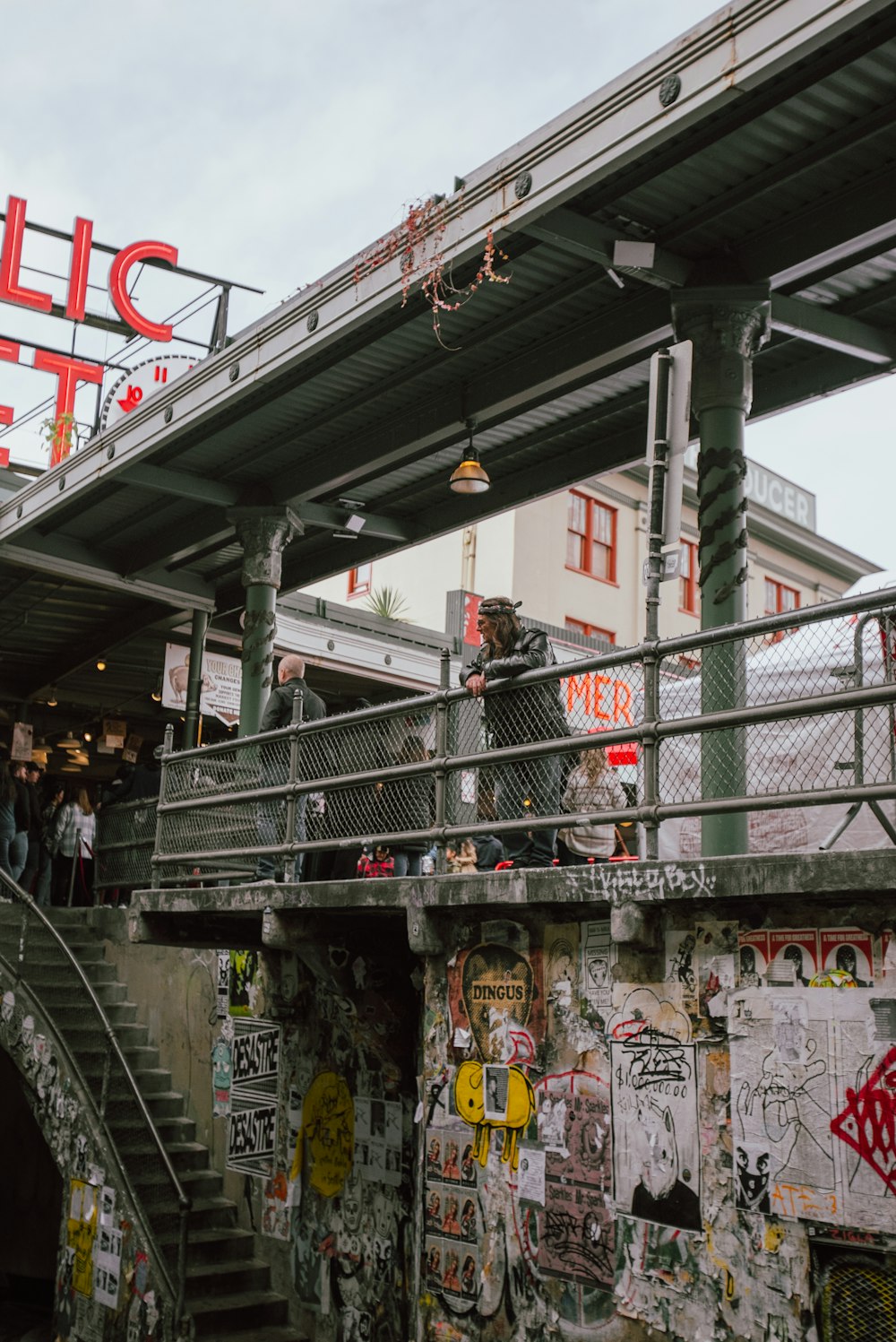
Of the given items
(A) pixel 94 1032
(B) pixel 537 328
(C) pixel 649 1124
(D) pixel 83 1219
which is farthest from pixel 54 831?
(C) pixel 649 1124

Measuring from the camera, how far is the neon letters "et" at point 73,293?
26656 mm

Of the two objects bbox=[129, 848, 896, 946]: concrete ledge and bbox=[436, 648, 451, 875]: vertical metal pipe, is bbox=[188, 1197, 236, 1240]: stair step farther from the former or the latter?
bbox=[436, 648, 451, 875]: vertical metal pipe

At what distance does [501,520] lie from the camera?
3112cm

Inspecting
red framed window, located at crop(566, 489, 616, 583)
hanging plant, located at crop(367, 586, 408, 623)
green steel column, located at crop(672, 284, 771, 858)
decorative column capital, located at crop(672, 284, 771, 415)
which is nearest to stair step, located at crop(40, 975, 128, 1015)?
green steel column, located at crop(672, 284, 771, 858)

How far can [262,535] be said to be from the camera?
14.0 metres

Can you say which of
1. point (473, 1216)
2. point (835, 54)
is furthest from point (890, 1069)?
point (835, 54)

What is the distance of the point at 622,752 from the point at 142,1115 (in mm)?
6654

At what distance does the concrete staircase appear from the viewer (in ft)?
36.5

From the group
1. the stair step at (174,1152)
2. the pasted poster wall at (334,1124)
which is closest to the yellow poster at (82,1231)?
the stair step at (174,1152)

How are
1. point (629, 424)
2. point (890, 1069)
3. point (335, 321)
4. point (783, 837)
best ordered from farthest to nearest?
1. point (629, 424)
2. point (335, 321)
3. point (783, 837)
4. point (890, 1069)

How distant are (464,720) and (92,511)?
8.02 m

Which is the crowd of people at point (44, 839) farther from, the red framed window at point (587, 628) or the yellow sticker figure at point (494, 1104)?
the red framed window at point (587, 628)

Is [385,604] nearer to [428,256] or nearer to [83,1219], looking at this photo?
[83,1219]

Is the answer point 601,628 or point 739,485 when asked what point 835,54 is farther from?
point 601,628
